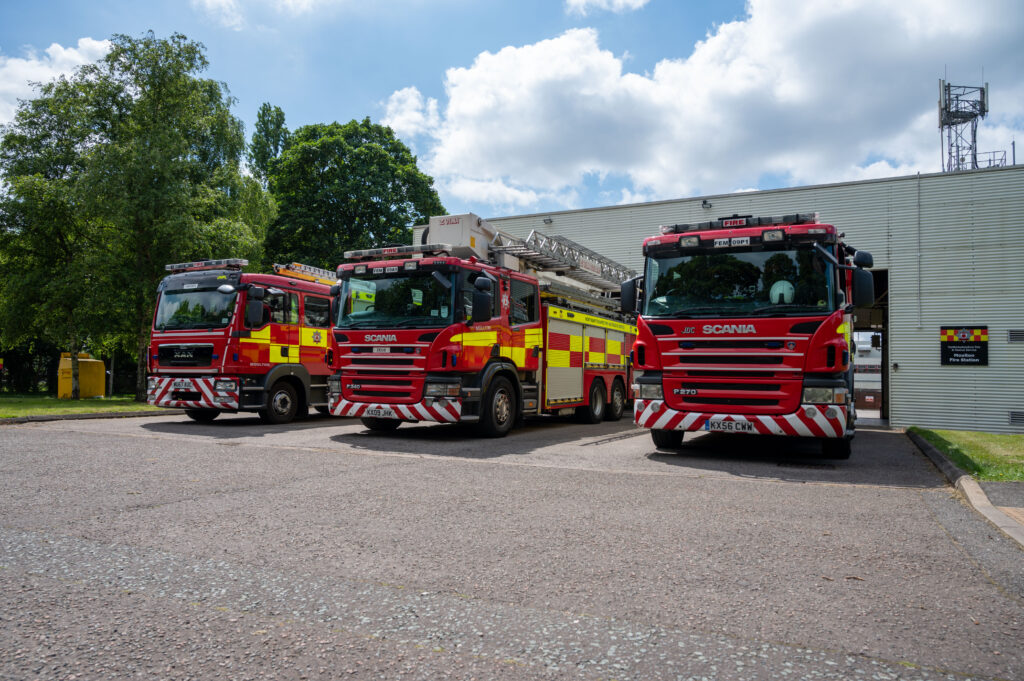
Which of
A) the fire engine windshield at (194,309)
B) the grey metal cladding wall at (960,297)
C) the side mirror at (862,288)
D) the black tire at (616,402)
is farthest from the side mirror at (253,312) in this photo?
the grey metal cladding wall at (960,297)

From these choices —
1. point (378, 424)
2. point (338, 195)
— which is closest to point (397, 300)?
point (378, 424)

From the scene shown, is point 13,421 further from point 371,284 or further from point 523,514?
point 523,514

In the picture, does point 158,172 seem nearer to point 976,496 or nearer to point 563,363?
point 563,363

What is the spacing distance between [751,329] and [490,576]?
5.92 m

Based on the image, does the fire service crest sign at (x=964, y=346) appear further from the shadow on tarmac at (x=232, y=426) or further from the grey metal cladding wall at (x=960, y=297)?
the shadow on tarmac at (x=232, y=426)

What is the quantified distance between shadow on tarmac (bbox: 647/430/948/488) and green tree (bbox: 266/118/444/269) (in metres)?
24.4

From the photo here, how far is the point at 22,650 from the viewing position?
9.08 ft

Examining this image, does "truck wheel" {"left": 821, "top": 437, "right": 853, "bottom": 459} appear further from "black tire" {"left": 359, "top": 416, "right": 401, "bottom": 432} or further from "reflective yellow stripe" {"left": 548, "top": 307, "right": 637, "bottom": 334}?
"black tire" {"left": 359, "top": 416, "right": 401, "bottom": 432}

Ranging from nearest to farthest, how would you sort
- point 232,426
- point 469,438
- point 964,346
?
point 469,438
point 232,426
point 964,346

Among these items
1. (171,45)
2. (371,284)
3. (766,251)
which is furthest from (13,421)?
(171,45)

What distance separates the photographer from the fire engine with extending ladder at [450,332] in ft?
34.8

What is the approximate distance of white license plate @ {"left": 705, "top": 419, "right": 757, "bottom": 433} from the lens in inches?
344

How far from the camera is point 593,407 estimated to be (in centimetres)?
1528

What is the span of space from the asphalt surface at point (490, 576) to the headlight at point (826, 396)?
126cm
